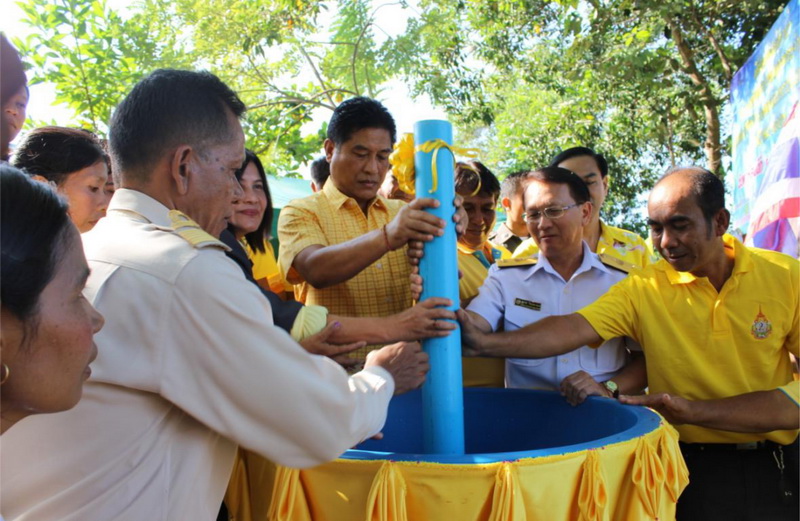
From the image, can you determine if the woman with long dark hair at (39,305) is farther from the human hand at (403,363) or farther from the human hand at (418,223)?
the human hand at (418,223)

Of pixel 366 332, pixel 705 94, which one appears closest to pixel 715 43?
pixel 705 94

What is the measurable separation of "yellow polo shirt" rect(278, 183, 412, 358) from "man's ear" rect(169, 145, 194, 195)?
1159 mm

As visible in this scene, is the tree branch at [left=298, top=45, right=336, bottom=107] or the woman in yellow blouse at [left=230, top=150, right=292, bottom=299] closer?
the woman in yellow blouse at [left=230, top=150, right=292, bottom=299]

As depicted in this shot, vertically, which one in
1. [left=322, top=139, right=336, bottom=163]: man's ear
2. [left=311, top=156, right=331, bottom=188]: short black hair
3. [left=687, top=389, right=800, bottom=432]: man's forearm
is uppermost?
[left=311, top=156, right=331, bottom=188]: short black hair

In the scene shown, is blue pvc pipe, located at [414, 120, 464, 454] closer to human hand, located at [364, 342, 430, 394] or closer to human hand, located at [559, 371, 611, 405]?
human hand, located at [364, 342, 430, 394]

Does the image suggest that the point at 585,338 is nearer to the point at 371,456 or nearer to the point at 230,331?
the point at 371,456

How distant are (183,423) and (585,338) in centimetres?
157

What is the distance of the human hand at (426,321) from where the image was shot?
2.15 m

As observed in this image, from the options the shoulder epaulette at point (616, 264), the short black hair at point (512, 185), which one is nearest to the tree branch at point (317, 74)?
the short black hair at point (512, 185)

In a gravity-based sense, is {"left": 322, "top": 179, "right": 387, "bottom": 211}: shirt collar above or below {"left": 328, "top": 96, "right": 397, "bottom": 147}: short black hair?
below

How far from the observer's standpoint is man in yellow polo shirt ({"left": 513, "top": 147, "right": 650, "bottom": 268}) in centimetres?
393

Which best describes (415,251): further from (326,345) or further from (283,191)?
(283,191)

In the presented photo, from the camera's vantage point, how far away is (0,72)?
2.62m

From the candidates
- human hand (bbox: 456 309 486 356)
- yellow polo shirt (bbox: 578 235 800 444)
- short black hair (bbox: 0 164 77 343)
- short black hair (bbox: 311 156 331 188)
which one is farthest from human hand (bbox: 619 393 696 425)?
short black hair (bbox: 311 156 331 188)
